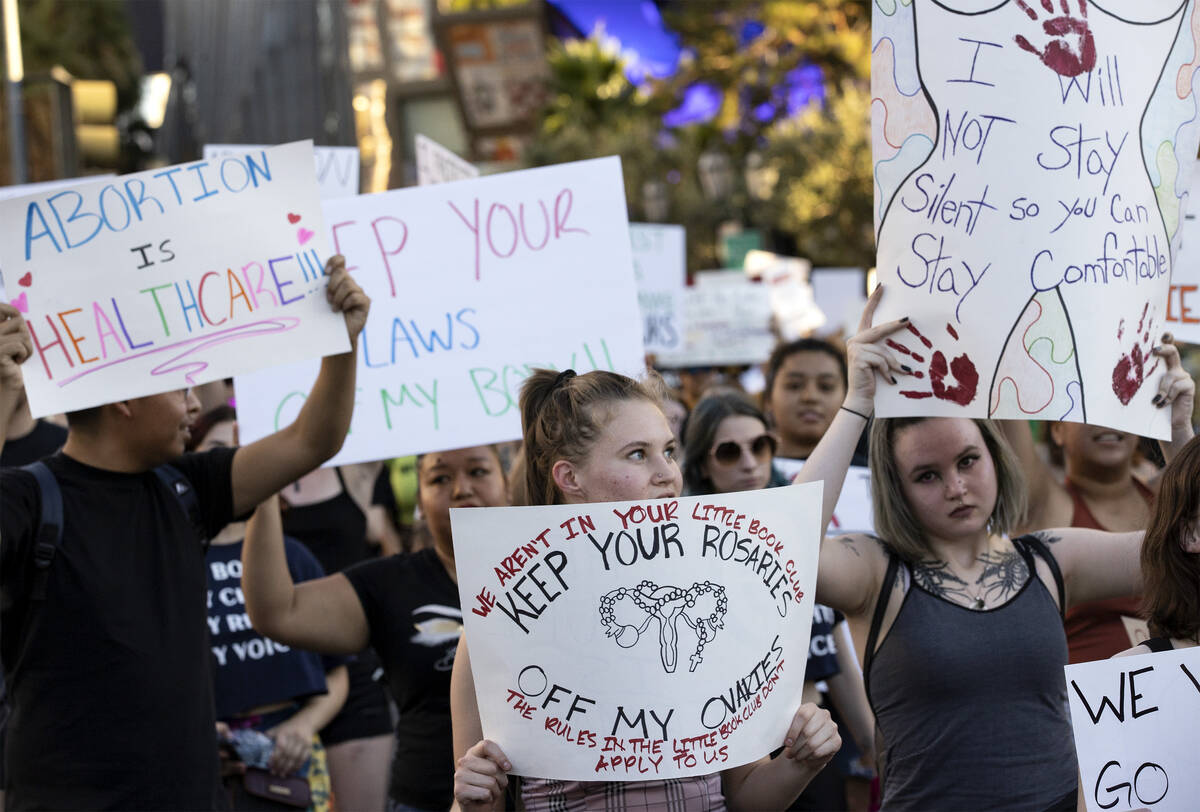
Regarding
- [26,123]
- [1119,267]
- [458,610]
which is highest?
[26,123]

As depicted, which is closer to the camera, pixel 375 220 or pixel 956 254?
pixel 956 254

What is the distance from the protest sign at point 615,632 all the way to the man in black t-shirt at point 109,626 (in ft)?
3.54

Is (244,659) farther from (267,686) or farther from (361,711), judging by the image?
(361,711)

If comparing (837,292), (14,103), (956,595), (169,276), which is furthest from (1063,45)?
(837,292)

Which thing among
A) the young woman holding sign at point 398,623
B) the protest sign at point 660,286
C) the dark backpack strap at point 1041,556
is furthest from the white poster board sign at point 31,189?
the protest sign at point 660,286

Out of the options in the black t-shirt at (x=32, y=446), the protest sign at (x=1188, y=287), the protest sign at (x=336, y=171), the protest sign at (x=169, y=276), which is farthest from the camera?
the protest sign at (x=336, y=171)

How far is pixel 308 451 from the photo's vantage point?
11.0ft

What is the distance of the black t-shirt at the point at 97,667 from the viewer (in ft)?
9.96

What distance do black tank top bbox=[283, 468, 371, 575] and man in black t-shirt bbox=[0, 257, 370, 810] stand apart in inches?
77.7

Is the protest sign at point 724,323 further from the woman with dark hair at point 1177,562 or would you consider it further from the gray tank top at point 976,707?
the woman with dark hair at point 1177,562

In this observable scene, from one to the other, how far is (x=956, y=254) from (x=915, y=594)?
722 mm

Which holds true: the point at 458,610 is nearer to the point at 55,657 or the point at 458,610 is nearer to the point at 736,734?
the point at 55,657

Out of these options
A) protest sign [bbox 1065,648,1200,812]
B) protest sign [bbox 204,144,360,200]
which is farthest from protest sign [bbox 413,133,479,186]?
protest sign [bbox 1065,648,1200,812]

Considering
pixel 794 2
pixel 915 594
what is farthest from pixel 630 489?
pixel 794 2
